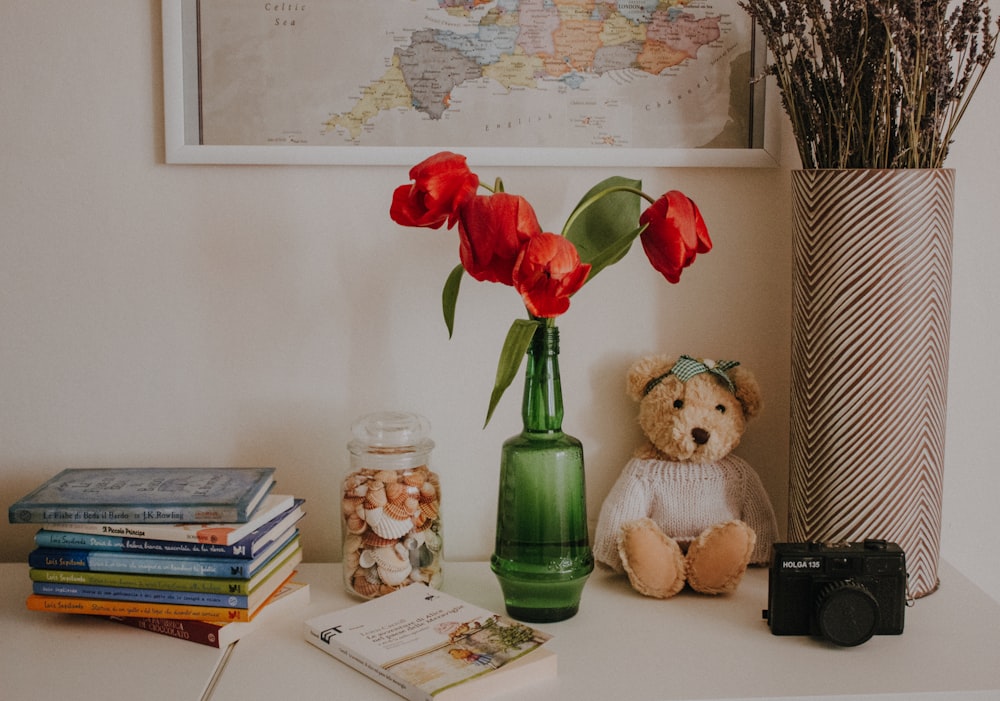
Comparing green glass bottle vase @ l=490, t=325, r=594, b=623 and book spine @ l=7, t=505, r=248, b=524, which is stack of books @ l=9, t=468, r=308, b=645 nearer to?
book spine @ l=7, t=505, r=248, b=524

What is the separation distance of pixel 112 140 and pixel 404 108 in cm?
37

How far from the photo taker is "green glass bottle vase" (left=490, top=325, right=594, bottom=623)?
0.99 m

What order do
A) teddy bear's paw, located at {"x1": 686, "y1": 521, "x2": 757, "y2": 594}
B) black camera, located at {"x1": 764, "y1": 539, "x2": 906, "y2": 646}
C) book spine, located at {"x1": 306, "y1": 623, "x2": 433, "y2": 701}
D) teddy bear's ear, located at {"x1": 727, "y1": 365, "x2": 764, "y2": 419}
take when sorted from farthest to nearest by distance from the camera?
1. teddy bear's ear, located at {"x1": 727, "y1": 365, "x2": 764, "y2": 419}
2. teddy bear's paw, located at {"x1": 686, "y1": 521, "x2": 757, "y2": 594}
3. black camera, located at {"x1": 764, "y1": 539, "x2": 906, "y2": 646}
4. book spine, located at {"x1": 306, "y1": 623, "x2": 433, "y2": 701}

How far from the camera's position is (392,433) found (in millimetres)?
1084

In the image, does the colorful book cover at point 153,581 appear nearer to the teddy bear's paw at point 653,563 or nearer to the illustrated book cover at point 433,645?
the illustrated book cover at point 433,645

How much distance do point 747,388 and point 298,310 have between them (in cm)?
58

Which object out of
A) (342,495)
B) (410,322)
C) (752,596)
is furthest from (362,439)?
(752,596)

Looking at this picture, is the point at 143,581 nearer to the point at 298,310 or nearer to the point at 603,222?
the point at 298,310

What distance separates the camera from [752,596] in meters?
1.07

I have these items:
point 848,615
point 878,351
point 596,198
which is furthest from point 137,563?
point 878,351

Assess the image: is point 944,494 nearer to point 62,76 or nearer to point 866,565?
point 866,565

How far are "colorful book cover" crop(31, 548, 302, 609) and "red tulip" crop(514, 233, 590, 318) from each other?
0.43 metres

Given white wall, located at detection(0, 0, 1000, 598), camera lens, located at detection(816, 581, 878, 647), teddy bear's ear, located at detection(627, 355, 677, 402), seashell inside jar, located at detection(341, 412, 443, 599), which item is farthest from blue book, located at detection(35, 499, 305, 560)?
camera lens, located at detection(816, 581, 878, 647)

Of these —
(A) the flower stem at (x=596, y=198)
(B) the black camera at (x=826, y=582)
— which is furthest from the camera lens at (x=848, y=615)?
(A) the flower stem at (x=596, y=198)
